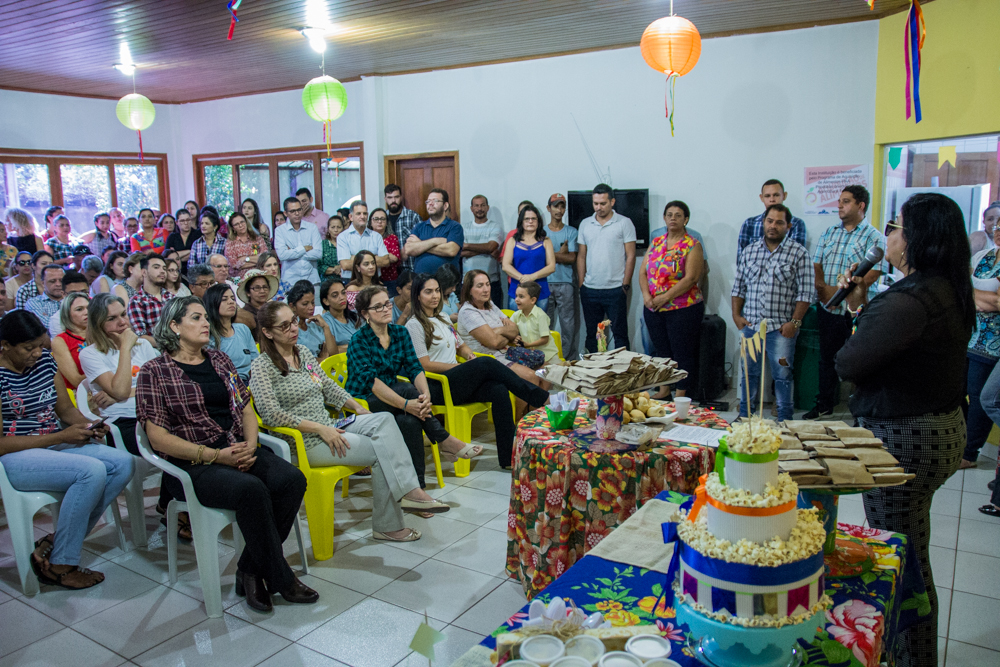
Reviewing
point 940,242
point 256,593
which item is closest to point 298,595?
point 256,593

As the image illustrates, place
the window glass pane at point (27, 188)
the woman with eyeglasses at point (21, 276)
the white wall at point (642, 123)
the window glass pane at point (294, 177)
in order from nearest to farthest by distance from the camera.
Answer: the white wall at point (642, 123) < the woman with eyeglasses at point (21, 276) < the window glass pane at point (27, 188) < the window glass pane at point (294, 177)

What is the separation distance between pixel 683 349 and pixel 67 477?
423 centimetres

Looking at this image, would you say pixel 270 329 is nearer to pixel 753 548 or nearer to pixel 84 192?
pixel 753 548

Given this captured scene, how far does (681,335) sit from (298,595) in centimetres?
375

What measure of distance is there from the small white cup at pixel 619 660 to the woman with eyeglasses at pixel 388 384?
2.51 metres

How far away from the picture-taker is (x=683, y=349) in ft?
18.6

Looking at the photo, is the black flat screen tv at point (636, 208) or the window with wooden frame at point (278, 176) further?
the window with wooden frame at point (278, 176)

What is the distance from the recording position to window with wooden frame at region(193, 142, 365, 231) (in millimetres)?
8602

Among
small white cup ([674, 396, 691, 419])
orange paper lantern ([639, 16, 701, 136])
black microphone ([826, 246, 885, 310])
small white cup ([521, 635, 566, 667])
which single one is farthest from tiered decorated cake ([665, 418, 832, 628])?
orange paper lantern ([639, 16, 701, 136])

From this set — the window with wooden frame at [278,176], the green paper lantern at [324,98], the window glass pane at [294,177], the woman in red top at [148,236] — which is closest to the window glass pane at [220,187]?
the window with wooden frame at [278,176]

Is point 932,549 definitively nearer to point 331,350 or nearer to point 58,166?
point 331,350

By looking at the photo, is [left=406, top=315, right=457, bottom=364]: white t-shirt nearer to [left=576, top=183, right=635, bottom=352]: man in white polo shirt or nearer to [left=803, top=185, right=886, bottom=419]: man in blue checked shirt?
[left=576, top=183, right=635, bottom=352]: man in white polo shirt

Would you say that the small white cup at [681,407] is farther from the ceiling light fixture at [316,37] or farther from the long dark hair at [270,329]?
the ceiling light fixture at [316,37]

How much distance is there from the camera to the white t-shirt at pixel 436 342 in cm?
442
